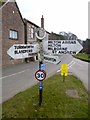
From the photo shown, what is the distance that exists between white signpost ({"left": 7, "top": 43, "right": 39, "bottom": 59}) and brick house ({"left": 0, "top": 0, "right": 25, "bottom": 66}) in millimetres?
21236

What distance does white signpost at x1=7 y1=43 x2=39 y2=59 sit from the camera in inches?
267

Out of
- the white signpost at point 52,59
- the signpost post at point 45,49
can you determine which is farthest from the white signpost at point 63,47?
the white signpost at point 52,59

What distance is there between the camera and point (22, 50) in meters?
7.07

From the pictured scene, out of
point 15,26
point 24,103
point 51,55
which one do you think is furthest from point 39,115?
point 15,26

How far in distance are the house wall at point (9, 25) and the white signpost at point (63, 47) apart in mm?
21265

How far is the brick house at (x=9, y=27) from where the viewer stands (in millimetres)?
28925

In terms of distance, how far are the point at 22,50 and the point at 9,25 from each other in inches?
970

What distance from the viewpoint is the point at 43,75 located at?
746cm

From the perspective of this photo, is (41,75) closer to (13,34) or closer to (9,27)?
(9,27)

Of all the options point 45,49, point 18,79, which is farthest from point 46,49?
point 18,79

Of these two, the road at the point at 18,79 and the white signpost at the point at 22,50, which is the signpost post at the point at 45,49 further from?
the road at the point at 18,79

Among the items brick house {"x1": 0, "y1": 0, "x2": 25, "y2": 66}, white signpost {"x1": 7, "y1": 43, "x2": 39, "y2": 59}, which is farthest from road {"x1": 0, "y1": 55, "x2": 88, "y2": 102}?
brick house {"x1": 0, "y1": 0, "x2": 25, "y2": 66}

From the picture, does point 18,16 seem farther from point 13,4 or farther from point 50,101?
point 50,101

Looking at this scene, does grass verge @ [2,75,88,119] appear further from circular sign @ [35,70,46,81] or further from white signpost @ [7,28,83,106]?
circular sign @ [35,70,46,81]
